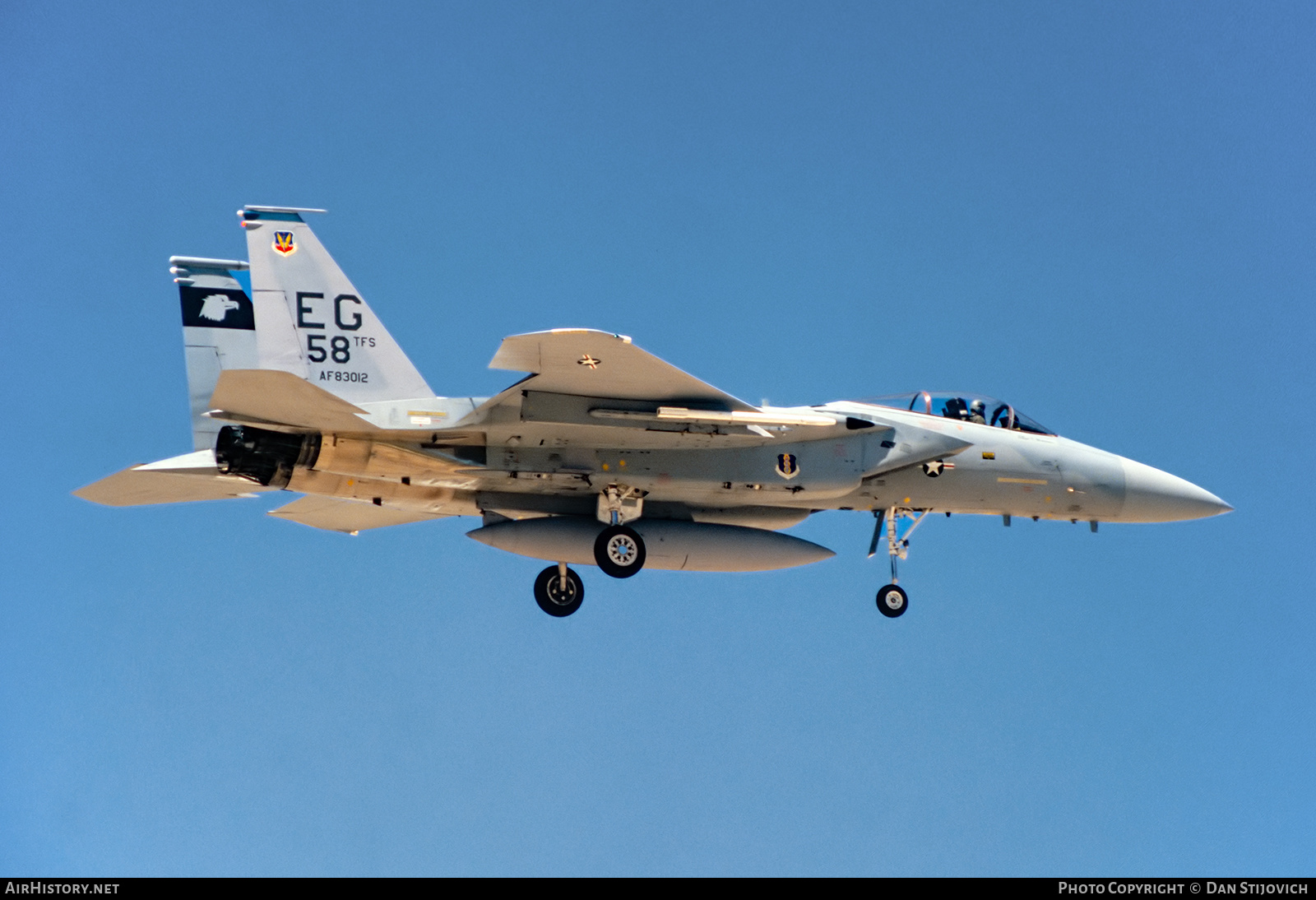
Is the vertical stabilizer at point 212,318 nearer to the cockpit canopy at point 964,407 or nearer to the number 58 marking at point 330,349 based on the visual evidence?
the number 58 marking at point 330,349

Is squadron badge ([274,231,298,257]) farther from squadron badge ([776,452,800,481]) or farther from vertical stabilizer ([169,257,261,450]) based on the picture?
squadron badge ([776,452,800,481])

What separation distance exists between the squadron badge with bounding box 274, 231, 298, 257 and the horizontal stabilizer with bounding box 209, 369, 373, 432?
6.70 feet

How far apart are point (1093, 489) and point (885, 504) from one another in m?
2.93

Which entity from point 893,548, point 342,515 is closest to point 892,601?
point 893,548

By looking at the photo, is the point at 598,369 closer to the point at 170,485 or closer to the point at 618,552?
the point at 618,552

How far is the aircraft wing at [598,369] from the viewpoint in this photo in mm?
15320

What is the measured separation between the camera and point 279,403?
16.0 meters

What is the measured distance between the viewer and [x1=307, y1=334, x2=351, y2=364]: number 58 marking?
56.7 ft

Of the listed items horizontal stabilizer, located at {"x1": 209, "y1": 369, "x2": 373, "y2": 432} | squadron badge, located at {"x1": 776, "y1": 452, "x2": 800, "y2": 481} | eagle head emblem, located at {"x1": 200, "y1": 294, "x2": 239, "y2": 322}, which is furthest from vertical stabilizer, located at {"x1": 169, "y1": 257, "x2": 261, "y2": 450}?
squadron badge, located at {"x1": 776, "y1": 452, "x2": 800, "y2": 481}
